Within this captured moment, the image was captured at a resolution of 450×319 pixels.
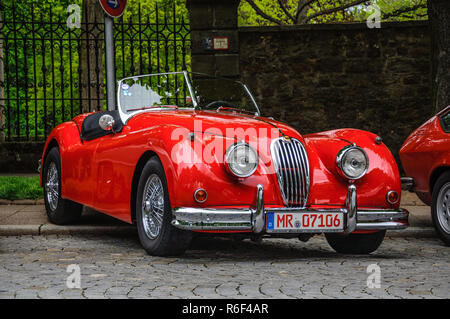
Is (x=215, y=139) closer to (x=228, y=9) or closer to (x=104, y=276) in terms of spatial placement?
(x=104, y=276)

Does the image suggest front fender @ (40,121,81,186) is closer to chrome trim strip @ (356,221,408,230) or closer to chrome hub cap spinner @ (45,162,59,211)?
chrome hub cap spinner @ (45,162,59,211)

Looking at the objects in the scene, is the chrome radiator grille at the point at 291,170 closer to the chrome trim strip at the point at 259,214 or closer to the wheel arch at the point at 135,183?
the chrome trim strip at the point at 259,214

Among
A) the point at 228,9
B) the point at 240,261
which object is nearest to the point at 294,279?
the point at 240,261

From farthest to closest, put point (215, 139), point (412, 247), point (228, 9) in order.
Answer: point (228, 9) → point (412, 247) → point (215, 139)

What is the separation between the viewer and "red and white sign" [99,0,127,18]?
9430 mm

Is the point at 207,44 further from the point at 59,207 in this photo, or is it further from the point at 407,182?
the point at 407,182

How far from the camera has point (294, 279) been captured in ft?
16.9

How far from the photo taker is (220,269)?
5.61 meters

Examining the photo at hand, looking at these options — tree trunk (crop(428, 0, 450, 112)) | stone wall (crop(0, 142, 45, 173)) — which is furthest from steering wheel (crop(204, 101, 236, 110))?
stone wall (crop(0, 142, 45, 173))

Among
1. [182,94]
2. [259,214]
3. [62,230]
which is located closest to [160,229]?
[259,214]

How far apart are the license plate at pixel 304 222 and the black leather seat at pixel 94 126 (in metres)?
2.15

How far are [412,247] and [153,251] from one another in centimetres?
266

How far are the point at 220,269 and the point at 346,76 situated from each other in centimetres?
816

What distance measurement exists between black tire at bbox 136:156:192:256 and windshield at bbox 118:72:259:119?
1.12 metres
